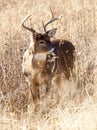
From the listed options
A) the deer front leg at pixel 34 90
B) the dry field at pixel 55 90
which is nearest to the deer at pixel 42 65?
the deer front leg at pixel 34 90

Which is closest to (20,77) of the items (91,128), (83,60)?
(83,60)

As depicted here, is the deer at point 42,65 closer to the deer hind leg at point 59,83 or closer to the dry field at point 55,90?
the deer hind leg at point 59,83

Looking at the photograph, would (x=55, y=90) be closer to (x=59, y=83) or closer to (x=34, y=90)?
(x=59, y=83)

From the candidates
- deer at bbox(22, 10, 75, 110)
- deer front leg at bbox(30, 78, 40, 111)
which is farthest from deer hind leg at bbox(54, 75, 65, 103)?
deer front leg at bbox(30, 78, 40, 111)

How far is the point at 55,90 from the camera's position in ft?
31.7

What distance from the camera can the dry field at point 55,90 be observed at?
6.86 m

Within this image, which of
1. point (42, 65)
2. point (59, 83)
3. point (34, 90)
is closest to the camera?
point (34, 90)

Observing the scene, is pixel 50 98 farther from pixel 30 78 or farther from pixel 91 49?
pixel 91 49

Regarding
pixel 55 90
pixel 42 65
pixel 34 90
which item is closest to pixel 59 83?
pixel 55 90

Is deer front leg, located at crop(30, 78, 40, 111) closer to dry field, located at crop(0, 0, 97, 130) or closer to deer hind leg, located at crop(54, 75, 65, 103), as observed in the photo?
dry field, located at crop(0, 0, 97, 130)

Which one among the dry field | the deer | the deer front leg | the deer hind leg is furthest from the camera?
the deer hind leg

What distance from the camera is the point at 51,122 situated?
693 centimetres

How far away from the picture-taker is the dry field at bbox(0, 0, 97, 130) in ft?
22.5

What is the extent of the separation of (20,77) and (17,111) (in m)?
1.36
